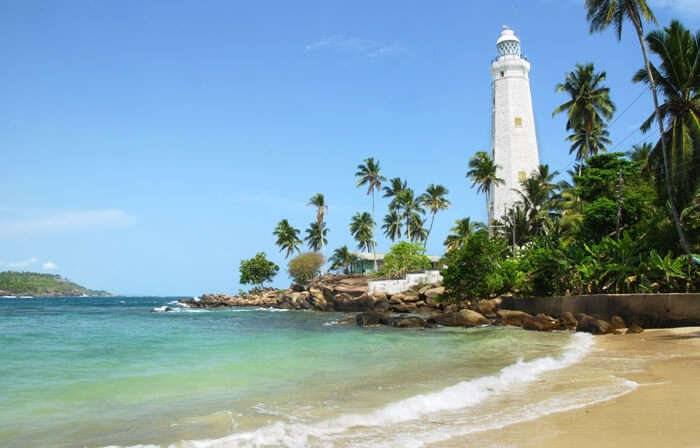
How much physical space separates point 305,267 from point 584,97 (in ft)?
Result: 133

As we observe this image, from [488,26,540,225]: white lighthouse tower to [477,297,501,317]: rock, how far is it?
21667 mm

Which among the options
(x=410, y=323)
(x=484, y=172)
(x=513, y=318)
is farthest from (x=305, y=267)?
(x=513, y=318)

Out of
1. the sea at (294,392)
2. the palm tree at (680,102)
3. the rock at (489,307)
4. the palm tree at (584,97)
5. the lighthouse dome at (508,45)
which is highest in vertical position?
the lighthouse dome at (508,45)

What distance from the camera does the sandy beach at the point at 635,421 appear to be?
18.4ft

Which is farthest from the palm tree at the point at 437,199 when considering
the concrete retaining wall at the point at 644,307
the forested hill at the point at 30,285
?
the forested hill at the point at 30,285

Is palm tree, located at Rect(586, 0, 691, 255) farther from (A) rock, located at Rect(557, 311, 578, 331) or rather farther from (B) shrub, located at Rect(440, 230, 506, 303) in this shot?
(B) shrub, located at Rect(440, 230, 506, 303)

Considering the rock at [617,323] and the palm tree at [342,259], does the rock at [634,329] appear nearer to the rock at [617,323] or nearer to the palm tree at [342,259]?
the rock at [617,323]

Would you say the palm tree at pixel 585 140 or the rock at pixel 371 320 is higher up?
the palm tree at pixel 585 140

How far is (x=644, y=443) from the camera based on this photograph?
5422 mm

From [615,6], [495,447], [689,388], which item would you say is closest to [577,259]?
[615,6]

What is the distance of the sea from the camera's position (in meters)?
6.73

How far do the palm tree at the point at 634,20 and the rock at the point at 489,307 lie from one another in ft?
34.2

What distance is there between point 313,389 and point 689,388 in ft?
20.2

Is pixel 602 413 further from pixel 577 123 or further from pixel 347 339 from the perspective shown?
pixel 577 123
